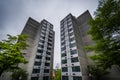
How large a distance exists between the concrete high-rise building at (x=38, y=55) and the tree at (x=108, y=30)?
26151 millimetres

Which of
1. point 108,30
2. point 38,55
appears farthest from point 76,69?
point 108,30

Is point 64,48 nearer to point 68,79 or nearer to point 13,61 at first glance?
point 68,79

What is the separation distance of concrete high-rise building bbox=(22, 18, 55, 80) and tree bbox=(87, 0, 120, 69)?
1030 inches

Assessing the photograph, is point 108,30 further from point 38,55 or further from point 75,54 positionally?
point 38,55

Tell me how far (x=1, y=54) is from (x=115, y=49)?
1518 centimetres

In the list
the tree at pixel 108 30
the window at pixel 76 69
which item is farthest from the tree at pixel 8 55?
the window at pixel 76 69

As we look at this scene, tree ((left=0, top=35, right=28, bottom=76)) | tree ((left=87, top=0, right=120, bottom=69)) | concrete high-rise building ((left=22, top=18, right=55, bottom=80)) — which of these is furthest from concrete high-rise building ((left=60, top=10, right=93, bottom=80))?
tree ((left=0, top=35, right=28, bottom=76))

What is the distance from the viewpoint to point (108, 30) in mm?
8688

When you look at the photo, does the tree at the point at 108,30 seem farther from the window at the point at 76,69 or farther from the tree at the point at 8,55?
the window at the point at 76,69

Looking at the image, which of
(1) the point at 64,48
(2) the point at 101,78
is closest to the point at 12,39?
(1) the point at 64,48

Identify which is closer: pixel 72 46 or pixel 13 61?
pixel 13 61

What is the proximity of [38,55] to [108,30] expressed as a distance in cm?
2884

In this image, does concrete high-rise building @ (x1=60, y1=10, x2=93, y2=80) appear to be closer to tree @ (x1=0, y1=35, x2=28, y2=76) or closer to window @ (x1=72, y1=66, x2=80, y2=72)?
Result: window @ (x1=72, y1=66, x2=80, y2=72)

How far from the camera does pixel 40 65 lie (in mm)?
31391
